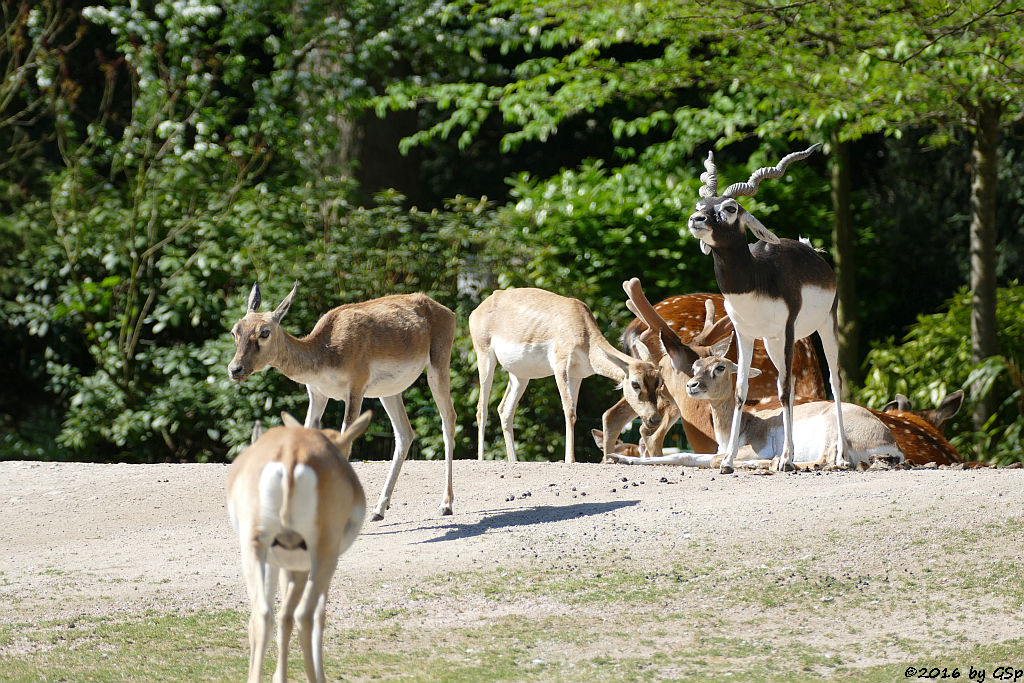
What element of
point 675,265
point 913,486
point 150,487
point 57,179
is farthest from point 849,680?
point 57,179

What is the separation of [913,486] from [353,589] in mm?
3435

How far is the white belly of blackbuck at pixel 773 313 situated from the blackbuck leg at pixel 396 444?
7.17 feet

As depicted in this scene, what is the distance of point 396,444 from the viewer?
800 centimetres

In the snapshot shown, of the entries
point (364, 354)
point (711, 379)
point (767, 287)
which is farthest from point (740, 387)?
point (364, 354)

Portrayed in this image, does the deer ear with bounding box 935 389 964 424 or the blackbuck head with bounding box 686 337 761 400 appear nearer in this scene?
the blackbuck head with bounding box 686 337 761 400

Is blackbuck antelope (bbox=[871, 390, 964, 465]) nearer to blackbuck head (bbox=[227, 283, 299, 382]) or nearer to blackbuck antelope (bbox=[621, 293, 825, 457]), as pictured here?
blackbuck antelope (bbox=[621, 293, 825, 457])

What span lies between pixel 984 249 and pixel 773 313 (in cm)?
468

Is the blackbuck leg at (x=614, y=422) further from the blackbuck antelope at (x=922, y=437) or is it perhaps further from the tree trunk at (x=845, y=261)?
the tree trunk at (x=845, y=261)

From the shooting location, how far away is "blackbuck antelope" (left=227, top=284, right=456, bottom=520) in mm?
7234

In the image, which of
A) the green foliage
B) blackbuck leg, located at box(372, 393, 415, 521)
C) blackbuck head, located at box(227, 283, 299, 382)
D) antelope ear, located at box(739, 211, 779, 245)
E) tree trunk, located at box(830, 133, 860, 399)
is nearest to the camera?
blackbuck head, located at box(227, 283, 299, 382)

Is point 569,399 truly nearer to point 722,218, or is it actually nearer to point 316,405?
point 722,218

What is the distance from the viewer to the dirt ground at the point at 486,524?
6504 mm

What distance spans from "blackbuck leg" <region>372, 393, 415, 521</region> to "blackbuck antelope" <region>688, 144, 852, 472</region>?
215cm

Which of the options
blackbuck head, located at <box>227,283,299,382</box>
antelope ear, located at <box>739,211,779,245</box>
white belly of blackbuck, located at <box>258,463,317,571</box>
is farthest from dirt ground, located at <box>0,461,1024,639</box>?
white belly of blackbuck, located at <box>258,463,317,571</box>
